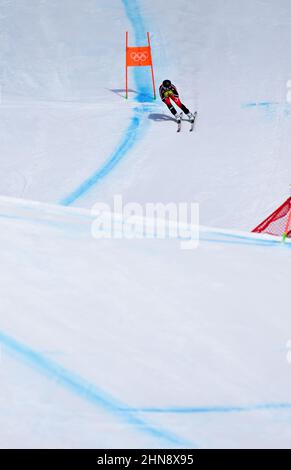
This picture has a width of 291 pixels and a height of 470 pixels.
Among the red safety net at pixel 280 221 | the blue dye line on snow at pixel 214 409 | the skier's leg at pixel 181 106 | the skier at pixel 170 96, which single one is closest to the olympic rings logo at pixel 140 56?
the skier at pixel 170 96

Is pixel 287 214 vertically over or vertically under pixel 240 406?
over

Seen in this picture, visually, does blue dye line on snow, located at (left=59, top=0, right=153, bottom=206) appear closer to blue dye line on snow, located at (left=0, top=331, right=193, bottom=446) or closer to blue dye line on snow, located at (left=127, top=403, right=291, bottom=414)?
blue dye line on snow, located at (left=0, top=331, right=193, bottom=446)

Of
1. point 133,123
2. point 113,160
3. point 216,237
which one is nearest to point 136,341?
point 216,237

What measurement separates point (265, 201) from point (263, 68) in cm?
439

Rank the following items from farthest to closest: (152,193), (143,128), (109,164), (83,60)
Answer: (83,60), (143,128), (109,164), (152,193)

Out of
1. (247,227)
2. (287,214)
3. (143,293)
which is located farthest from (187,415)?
(247,227)

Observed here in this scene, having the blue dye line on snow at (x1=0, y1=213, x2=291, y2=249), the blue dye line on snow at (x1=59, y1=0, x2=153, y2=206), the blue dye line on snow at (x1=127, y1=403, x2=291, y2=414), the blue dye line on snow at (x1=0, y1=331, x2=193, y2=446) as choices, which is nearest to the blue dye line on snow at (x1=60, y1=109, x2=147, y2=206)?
the blue dye line on snow at (x1=59, y1=0, x2=153, y2=206)

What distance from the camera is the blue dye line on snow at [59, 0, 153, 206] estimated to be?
10.5 metres

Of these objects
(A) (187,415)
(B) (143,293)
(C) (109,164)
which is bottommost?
(A) (187,415)

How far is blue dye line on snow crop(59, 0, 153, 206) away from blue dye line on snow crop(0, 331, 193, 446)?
20.3 ft

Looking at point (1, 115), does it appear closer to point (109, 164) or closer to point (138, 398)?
point (109, 164)

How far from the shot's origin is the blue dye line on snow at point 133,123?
10.5 meters

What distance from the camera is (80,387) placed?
12.3 ft

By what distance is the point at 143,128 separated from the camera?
39.9 ft
